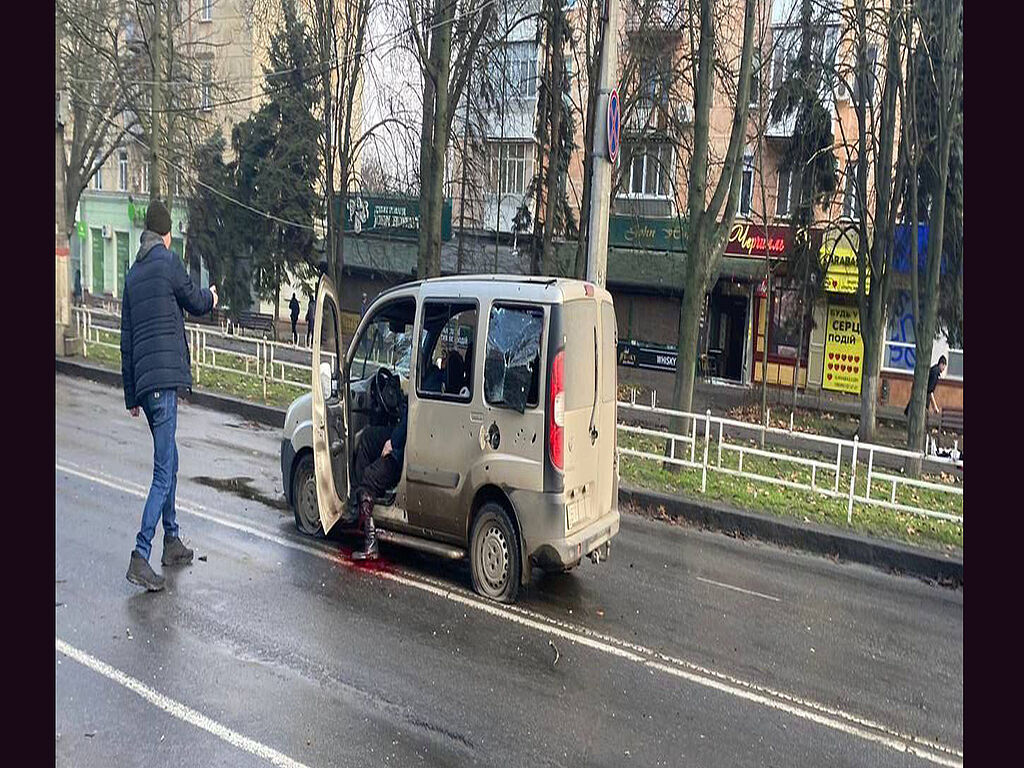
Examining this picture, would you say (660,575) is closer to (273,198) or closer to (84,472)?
(84,472)

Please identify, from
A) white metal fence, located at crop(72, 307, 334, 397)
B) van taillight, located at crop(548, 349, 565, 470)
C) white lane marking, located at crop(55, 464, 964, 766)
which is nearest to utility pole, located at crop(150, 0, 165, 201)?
white metal fence, located at crop(72, 307, 334, 397)

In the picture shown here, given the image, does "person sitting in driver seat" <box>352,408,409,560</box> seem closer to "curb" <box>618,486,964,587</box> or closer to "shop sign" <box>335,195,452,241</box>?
"curb" <box>618,486,964,587</box>

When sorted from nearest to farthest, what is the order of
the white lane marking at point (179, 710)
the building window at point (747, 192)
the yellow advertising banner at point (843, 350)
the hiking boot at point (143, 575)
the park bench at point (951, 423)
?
the white lane marking at point (179, 710) → the hiking boot at point (143, 575) → the park bench at point (951, 423) → the yellow advertising banner at point (843, 350) → the building window at point (747, 192)

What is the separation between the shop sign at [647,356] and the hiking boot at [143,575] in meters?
24.7

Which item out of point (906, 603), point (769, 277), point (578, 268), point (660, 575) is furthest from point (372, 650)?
point (769, 277)

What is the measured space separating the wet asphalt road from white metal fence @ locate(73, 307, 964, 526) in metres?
1.60

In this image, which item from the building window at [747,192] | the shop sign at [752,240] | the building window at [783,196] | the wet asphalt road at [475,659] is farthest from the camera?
the building window at [747,192]

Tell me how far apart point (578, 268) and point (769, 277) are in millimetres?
10184

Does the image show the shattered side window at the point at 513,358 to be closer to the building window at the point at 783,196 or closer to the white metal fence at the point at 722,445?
the white metal fence at the point at 722,445

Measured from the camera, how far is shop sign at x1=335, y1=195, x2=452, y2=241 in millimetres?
30609

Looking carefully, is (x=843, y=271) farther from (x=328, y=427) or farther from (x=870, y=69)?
(x=328, y=427)

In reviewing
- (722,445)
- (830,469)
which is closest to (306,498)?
(722,445)

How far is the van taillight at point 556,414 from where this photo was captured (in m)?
6.73

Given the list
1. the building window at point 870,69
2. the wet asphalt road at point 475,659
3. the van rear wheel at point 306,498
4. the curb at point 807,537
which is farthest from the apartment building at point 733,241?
the wet asphalt road at point 475,659
